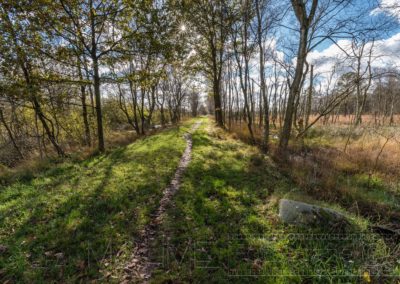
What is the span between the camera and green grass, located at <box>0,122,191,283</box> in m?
2.64

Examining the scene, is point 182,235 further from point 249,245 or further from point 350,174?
point 350,174

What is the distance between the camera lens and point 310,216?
3461 millimetres

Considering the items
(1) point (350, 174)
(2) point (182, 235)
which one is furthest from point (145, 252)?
(1) point (350, 174)

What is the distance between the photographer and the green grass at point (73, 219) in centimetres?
264

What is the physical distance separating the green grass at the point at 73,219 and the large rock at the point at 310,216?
10.1 ft

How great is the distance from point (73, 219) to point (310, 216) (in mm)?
4975

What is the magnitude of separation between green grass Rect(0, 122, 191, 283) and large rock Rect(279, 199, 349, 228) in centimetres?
309

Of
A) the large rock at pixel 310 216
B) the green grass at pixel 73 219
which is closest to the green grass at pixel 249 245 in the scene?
the large rock at pixel 310 216

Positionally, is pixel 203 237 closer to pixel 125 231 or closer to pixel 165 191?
pixel 125 231

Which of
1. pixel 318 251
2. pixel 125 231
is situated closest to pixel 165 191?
pixel 125 231

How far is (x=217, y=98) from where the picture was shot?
1705 cm

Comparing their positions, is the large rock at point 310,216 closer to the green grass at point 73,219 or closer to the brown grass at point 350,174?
the brown grass at point 350,174

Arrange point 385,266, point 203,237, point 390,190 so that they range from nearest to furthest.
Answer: point 385,266, point 203,237, point 390,190

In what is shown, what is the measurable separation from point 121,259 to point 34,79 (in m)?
9.04
